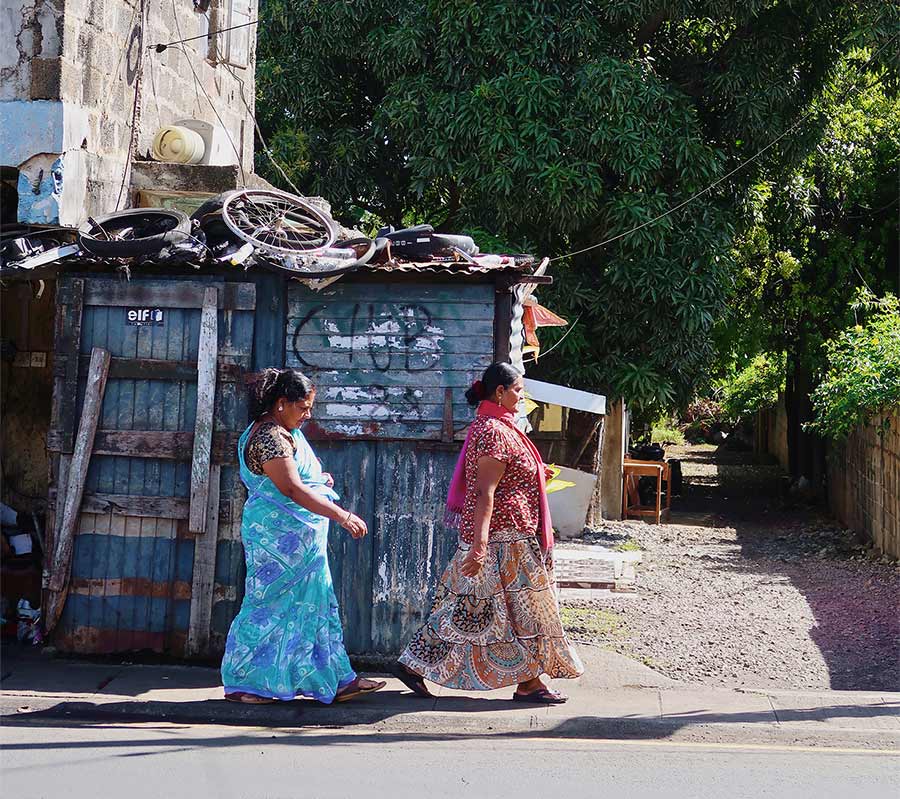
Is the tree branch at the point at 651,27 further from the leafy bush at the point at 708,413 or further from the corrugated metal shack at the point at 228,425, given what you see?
the leafy bush at the point at 708,413

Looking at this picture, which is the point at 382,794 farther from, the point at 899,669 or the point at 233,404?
the point at 899,669

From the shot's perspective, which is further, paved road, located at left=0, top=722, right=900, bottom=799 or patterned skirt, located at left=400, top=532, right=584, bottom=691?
patterned skirt, located at left=400, top=532, right=584, bottom=691

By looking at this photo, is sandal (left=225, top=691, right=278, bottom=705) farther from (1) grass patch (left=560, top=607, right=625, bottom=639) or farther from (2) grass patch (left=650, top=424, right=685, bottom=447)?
(2) grass patch (left=650, top=424, right=685, bottom=447)

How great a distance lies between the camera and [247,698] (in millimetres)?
6266

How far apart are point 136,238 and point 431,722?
344 centimetres

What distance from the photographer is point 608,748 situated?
18.9 feet

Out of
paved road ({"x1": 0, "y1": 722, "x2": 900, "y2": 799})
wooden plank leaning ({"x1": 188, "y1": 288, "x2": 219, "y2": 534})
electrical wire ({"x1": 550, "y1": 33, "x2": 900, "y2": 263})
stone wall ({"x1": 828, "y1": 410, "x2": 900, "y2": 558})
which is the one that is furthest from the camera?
electrical wire ({"x1": 550, "y1": 33, "x2": 900, "y2": 263})

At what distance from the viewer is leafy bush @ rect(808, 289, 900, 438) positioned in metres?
12.6

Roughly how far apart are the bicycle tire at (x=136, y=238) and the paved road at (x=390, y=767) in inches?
107

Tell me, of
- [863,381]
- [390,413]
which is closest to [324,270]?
[390,413]

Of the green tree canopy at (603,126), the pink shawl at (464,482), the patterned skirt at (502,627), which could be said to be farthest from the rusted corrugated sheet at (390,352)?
the green tree canopy at (603,126)

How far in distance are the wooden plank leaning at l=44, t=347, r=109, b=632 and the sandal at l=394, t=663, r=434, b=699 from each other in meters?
2.20

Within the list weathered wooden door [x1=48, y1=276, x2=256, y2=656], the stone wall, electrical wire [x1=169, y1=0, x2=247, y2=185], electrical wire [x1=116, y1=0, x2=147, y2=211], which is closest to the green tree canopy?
the stone wall

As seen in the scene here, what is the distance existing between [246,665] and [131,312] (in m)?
2.36
